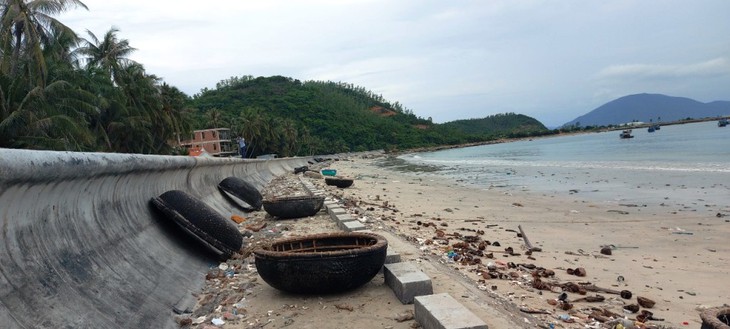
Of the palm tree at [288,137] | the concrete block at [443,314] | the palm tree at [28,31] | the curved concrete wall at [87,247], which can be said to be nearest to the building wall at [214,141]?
the palm tree at [288,137]

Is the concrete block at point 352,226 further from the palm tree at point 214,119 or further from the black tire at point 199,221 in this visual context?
the palm tree at point 214,119

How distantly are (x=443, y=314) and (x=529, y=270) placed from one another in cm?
345

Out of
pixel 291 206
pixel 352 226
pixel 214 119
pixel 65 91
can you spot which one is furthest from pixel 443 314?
pixel 214 119

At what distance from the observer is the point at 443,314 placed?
135 inches

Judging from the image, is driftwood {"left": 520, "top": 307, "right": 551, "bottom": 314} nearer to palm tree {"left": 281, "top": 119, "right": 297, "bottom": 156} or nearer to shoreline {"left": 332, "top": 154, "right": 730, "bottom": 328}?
shoreline {"left": 332, "top": 154, "right": 730, "bottom": 328}

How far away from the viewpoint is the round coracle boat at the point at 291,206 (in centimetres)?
966

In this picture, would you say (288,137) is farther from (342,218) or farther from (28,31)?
(342,218)

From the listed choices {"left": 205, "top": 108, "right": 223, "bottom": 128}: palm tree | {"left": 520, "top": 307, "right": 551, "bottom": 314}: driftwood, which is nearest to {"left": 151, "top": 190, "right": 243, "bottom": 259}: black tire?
{"left": 520, "top": 307, "right": 551, "bottom": 314}: driftwood

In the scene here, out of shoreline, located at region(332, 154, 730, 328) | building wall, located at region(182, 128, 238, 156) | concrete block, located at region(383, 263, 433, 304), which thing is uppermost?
building wall, located at region(182, 128, 238, 156)

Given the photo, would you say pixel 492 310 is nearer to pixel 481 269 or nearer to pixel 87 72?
pixel 481 269

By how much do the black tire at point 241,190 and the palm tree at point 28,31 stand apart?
18214 millimetres

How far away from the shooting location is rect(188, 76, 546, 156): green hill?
82.1 metres

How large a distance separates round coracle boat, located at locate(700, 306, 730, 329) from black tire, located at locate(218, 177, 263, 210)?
916cm

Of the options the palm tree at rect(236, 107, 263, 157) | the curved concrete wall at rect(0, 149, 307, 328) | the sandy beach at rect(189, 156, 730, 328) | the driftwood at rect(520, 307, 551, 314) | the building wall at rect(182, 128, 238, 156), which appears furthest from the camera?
the palm tree at rect(236, 107, 263, 157)
